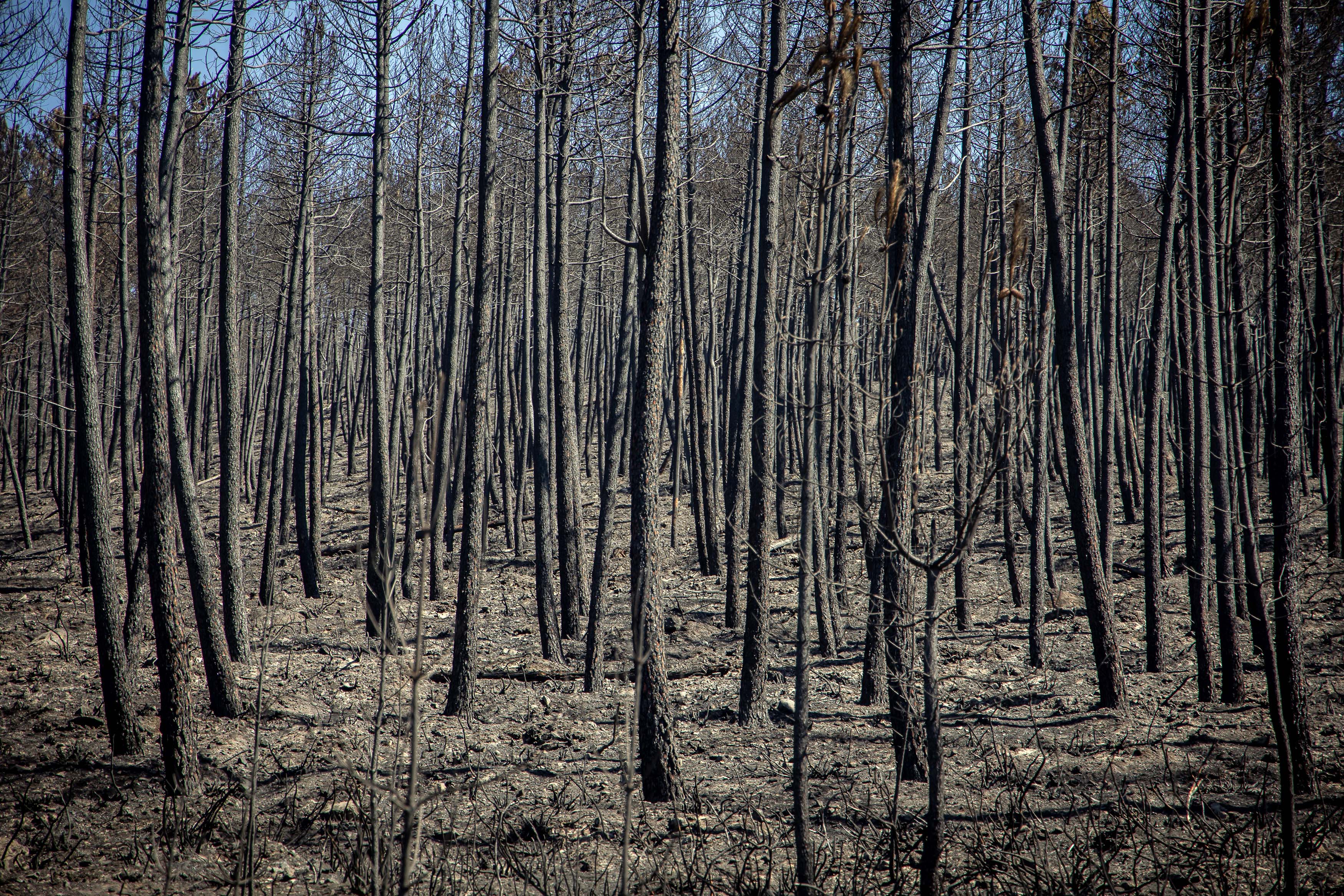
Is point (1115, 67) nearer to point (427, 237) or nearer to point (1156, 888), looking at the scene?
point (1156, 888)

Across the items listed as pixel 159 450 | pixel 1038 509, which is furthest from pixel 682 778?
pixel 1038 509

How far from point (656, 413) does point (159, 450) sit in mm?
3670

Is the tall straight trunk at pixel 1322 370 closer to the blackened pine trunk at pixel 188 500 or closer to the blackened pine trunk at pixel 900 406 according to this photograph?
the blackened pine trunk at pixel 900 406

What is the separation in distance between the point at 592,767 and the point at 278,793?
2.41 meters

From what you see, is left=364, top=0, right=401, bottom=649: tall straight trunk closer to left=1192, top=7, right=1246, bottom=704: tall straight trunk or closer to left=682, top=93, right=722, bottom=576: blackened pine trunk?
left=682, top=93, right=722, bottom=576: blackened pine trunk

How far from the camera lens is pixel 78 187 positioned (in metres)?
6.04

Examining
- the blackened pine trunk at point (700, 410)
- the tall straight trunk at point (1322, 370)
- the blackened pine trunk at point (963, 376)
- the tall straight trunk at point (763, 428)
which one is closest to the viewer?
the blackened pine trunk at point (963, 376)

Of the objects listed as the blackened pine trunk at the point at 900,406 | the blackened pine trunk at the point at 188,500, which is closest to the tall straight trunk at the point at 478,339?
the blackened pine trunk at the point at 188,500

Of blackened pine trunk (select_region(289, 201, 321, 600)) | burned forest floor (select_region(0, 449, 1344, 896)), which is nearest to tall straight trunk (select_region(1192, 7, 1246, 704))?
burned forest floor (select_region(0, 449, 1344, 896))

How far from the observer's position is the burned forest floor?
4496 mm

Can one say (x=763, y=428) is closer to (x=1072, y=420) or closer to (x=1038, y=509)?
(x=1072, y=420)

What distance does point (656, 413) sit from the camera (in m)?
6.05

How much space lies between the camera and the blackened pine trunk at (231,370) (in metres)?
8.08

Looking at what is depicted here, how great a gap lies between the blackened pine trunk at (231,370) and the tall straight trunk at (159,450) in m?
1.79
